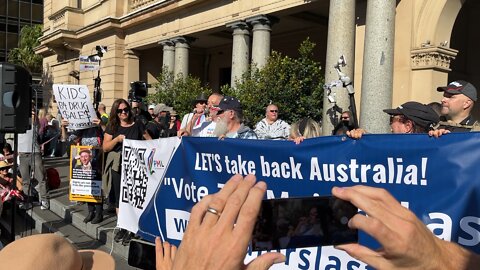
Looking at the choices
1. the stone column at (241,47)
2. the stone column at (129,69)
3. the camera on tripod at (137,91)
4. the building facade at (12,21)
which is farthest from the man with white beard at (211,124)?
the building facade at (12,21)

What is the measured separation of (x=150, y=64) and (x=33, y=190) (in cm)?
1430

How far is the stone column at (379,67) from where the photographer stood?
31.4ft

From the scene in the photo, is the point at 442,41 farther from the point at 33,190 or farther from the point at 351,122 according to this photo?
the point at 33,190

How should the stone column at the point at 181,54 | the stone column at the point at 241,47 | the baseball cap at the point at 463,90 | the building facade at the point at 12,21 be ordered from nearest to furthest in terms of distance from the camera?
the baseball cap at the point at 463,90 → the stone column at the point at 241,47 → the stone column at the point at 181,54 → the building facade at the point at 12,21

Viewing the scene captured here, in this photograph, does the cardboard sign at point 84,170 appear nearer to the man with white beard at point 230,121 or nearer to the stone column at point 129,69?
the man with white beard at point 230,121

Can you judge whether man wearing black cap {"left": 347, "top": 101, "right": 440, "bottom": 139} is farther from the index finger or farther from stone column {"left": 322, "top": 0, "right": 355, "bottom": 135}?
stone column {"left": 322, "top": 0, "right": 355, "bottom": 135}

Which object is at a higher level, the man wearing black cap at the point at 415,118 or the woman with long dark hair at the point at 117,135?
the man wearing black cap at the point at 415,118

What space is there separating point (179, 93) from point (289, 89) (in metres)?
5.69

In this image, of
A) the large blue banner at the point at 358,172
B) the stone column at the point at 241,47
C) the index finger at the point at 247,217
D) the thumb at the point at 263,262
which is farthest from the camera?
the stone column at the point at 241,47

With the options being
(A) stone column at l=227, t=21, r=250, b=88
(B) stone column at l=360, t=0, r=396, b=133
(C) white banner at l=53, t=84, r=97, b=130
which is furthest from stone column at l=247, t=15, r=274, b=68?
(C) white banner at l=53, t=84, r=97, b=130

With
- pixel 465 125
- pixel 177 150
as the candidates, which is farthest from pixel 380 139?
pixel 177 150

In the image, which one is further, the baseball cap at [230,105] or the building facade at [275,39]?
the building facade at [275,39]

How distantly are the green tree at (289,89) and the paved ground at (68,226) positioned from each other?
424 centimetres

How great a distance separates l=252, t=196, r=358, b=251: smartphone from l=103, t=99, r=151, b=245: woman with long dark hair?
562cm
